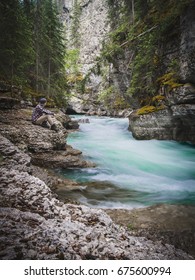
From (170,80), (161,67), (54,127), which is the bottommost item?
(54,127)

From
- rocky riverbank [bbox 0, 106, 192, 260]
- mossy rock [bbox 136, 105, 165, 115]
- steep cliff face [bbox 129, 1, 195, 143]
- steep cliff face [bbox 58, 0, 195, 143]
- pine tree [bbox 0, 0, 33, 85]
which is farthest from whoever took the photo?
mossy rock [bbox 136, 105, 165, 115]

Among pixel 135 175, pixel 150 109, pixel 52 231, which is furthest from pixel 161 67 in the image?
pixel 52 231

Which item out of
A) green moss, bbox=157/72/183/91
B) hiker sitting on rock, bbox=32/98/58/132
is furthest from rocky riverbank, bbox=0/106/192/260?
green moss, bbox=157/72/183/91

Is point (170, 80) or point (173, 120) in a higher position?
point (170, 80)

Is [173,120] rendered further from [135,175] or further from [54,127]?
[54,127]

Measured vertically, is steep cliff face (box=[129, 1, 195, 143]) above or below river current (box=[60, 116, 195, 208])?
above

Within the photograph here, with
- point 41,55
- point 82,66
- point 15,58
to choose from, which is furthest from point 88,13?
point 15,58

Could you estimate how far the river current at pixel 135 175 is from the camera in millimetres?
5441

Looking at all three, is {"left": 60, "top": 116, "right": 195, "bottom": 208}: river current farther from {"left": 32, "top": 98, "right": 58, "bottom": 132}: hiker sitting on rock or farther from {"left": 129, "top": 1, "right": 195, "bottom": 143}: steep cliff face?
{"left": 32, "top": 98, "right": 58, "bottom": 132}: hiker sitting on rock

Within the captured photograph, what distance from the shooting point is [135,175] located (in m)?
7.36

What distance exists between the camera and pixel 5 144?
5574 millimetres

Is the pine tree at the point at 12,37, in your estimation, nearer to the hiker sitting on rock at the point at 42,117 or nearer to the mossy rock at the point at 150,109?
the hiker sitting on rock at the point at 42,117

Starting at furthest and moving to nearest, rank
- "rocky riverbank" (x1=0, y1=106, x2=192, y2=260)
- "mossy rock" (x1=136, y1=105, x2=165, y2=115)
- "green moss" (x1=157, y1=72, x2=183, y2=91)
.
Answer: "mossy rock" (x1=136, y1=105, x2=165, y2=115) < "green moss" (x1=157, y1=72, x2=183, y2=91) < "rocky riverbank" (x1=0, y1=106, x2=192, y2=260)

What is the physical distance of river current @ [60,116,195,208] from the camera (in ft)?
17.9
